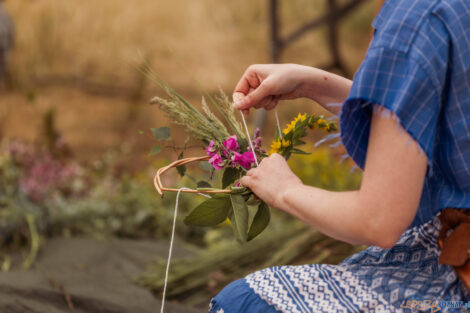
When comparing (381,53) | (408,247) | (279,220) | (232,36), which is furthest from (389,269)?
(232,36)

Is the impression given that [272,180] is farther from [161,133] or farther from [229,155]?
[161,133]

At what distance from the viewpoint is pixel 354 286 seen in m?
0.97

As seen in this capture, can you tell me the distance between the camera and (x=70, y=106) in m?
5.43

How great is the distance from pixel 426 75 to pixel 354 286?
1.30 ft

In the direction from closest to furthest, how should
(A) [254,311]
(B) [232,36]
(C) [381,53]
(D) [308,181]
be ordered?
(C) [381,53] → (A) [254,311] → (D) [308,181] → (B) [232,36]

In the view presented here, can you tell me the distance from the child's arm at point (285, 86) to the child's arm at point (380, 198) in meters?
0.31

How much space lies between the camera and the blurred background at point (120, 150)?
2.20m

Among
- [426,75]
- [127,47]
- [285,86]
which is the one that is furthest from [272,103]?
[127,47]

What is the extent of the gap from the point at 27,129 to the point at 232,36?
7.83 ft

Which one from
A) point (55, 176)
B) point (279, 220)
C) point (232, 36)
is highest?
point (232, 36)

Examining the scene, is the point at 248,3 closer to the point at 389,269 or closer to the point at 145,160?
the point at 145,160

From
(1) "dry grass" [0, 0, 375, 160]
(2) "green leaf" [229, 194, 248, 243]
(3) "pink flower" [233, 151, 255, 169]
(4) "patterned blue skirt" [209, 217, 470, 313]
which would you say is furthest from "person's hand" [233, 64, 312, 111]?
(1) "dry grass" [0, 0, 375, 160]

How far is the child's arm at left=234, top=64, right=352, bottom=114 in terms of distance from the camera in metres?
1.14

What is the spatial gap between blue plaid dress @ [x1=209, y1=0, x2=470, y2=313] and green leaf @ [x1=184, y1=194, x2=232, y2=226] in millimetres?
143
